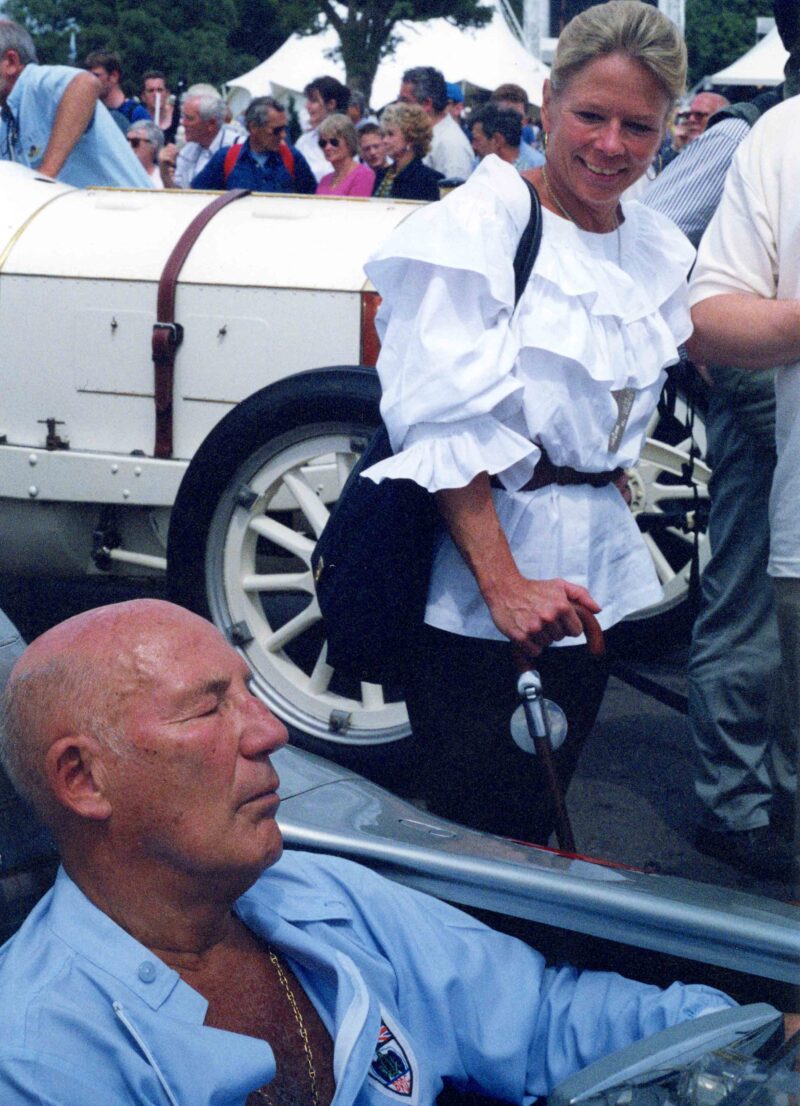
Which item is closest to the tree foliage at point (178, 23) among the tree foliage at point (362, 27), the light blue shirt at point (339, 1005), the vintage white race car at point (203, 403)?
the tree foliage at point (362, 27)

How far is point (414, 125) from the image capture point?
26.2 feet

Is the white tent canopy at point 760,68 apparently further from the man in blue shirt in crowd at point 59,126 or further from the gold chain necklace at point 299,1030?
the gold chain necklace at point 299,1030

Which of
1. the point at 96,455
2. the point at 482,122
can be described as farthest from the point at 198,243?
the point at 482,122

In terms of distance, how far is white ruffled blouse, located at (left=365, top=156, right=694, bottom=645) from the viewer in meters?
2.03

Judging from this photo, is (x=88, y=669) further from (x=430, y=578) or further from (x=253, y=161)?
(x=253, y=161)

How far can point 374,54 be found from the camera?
27938mm

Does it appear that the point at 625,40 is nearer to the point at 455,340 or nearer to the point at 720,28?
the point at 455,340

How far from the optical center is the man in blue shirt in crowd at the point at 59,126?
216 inches

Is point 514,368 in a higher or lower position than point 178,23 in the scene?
lower

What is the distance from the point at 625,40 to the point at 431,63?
63.5 feet

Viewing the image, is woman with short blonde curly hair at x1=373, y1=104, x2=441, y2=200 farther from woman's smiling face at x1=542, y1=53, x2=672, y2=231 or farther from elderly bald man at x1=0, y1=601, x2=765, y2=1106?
elderly bald man at x1=0, y1=601, x2=765, y2=1106

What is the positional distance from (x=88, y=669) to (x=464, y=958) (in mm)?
587

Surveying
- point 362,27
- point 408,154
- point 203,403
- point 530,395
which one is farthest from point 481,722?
point 362,27

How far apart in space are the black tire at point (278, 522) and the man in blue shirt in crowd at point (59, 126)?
2100 millimetres
